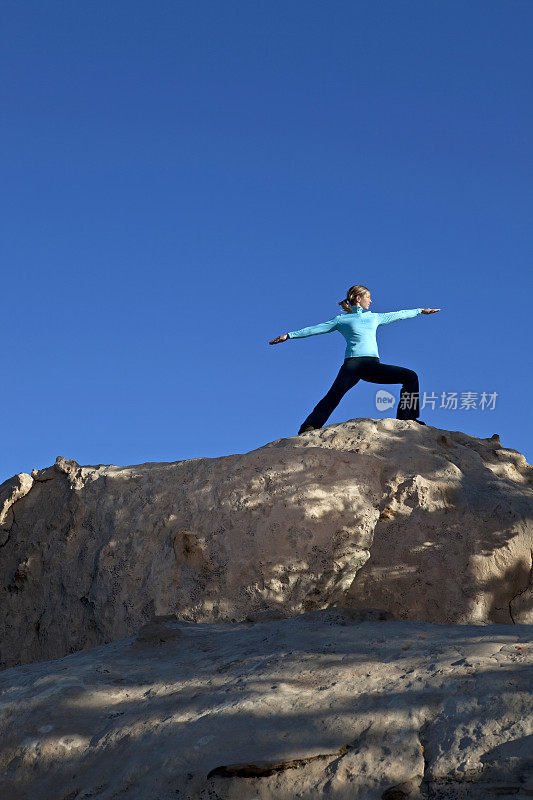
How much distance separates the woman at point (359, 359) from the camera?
7113 millimetres

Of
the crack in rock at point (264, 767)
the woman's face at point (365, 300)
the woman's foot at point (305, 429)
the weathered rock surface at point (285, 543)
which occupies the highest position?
the woman's face at point (365, 300)

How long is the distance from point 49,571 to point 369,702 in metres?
4.27

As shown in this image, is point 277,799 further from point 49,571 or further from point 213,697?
point 49,571

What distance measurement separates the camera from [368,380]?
7320mm

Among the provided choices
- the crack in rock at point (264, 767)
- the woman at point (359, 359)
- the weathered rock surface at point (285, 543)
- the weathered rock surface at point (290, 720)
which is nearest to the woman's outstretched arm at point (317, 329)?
the woman at point (359, 359)

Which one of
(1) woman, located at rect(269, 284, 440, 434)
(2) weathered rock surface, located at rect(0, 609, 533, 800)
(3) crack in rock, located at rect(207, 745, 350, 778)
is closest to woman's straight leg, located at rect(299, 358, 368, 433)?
(1) woman, located at rect(269, 284, 440, 434)

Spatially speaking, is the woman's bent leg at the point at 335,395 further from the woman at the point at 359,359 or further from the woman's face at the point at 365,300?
the woman's face at the point at 365,300

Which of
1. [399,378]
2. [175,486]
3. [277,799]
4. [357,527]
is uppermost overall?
[399,378]

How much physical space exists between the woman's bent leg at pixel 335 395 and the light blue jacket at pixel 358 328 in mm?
140

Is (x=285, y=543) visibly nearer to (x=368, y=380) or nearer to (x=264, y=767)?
(x=368, y=380)

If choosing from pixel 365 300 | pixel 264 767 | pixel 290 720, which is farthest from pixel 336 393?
pixel 264 767

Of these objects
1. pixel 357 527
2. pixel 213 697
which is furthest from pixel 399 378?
pixel 213 697

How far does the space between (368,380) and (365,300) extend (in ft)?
2.82

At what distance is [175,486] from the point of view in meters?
6.26
